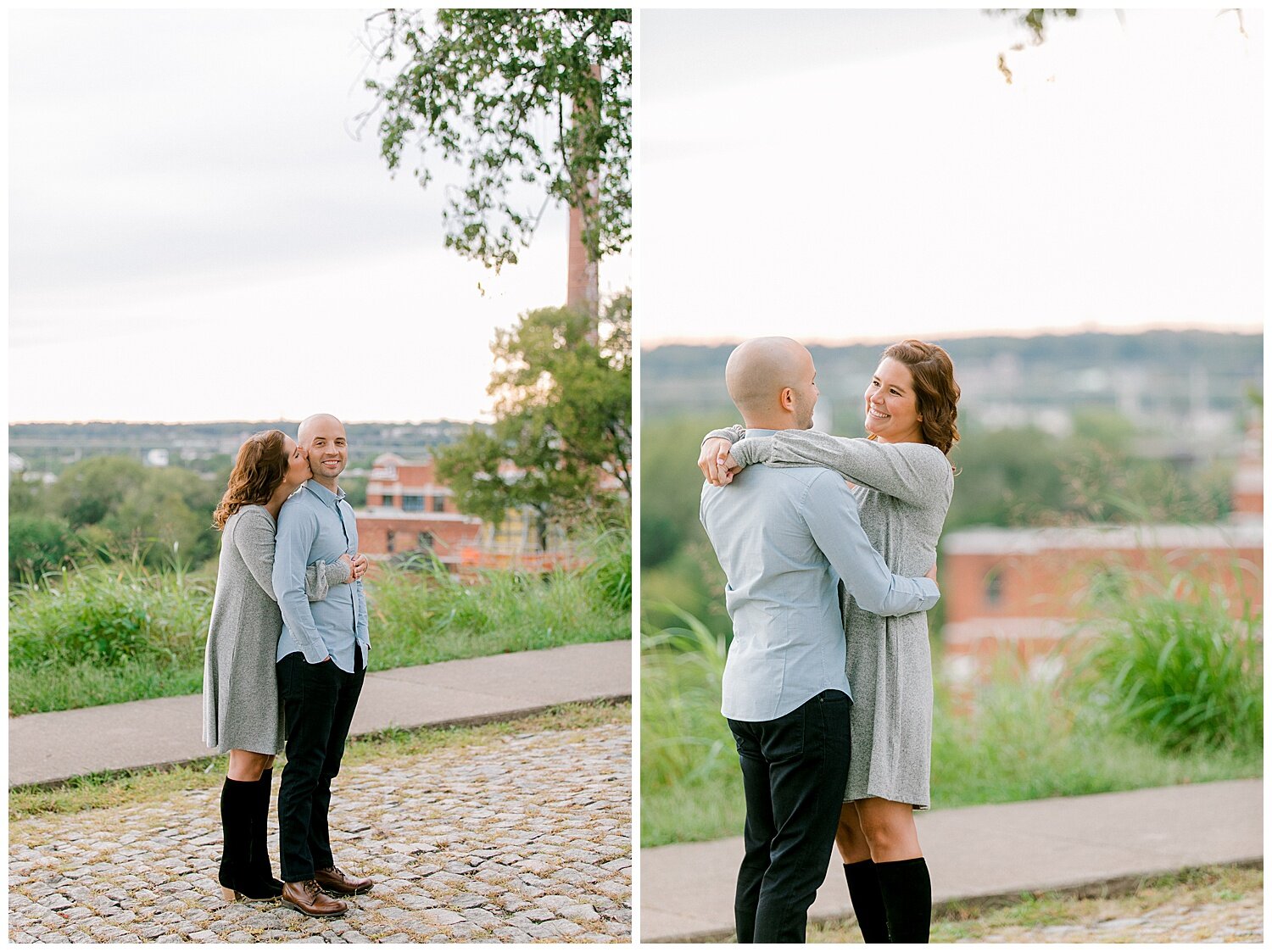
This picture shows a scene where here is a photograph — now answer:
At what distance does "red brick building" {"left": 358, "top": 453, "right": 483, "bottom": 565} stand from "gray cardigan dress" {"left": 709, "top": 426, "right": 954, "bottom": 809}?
4.07ft

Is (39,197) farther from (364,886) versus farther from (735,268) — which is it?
Result: (735,268)

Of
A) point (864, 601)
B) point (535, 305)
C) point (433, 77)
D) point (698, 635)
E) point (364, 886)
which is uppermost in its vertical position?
point (433, 77)

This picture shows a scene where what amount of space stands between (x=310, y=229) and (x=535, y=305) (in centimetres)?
58

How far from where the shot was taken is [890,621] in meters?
2.02

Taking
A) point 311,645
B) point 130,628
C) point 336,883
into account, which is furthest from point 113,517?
point 336,883

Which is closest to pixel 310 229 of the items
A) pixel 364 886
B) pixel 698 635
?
pixel 364 886

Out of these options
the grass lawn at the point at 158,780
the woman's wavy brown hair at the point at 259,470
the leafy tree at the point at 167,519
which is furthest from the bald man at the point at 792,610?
the leafy tree at the point at 167,519

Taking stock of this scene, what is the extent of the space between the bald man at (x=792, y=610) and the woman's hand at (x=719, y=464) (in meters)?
0.02

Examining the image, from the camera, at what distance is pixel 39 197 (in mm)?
2865

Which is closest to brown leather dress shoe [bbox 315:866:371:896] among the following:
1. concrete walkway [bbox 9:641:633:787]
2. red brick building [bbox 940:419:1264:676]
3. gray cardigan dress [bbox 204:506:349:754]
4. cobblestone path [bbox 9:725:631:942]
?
cobblestone path [bbox 9:725:631:942]

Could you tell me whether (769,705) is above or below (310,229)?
below

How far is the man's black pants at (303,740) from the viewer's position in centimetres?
243

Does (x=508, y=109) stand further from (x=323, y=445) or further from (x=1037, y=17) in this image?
(x=1037, y=17)

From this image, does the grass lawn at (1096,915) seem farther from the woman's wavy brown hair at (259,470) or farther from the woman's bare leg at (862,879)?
the woman's wavy brown hair at (259,470)
